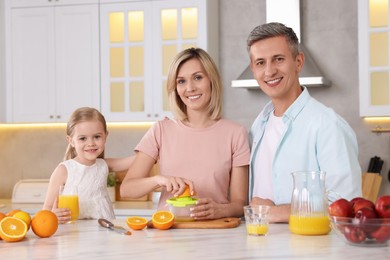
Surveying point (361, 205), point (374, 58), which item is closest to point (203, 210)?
point (361, 205)

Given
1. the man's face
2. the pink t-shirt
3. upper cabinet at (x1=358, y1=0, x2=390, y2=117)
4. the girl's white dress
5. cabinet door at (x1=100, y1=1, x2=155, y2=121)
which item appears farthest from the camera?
cabinet door at (x1=100, y1=1, x2=155, y2=121)

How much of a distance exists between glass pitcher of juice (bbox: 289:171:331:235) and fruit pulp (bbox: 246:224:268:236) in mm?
97

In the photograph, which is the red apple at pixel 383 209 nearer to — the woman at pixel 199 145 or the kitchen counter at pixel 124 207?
the woman at pixel 199 145

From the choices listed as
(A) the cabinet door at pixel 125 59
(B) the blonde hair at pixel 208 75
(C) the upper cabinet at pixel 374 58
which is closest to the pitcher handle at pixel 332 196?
(B) the blonde hair at pixel 208 75

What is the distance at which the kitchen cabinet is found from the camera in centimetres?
452

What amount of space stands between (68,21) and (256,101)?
1.47 metres

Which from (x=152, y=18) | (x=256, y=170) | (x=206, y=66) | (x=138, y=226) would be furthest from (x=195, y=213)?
(x=152, y=18)

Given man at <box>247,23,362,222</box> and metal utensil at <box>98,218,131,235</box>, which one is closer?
metal utensil at <box>98,218,131,235</box>

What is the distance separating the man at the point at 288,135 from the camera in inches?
91.5

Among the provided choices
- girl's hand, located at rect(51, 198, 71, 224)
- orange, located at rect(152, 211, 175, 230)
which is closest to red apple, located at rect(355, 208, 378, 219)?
orange, located at rect(152, 211, 175, 230)

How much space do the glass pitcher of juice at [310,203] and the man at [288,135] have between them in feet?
1.20

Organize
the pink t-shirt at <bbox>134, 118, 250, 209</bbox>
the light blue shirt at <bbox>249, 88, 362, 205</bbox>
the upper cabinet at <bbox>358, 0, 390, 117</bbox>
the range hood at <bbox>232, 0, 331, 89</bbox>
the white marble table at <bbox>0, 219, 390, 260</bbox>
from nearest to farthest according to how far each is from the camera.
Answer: the white marble table at <bbox>0, 219, 390, 260</bbox>, the light blue shirt at <bbox>249, 88, 362, 205</bbox>, the pink t-shirt at <bbox>134, 118, 250, 209</bbox>, the upper cabinet at <bbox>358, 0, 390, 117</bbox>, the range hood at <bbox>232, 0, 331, 89</bbox>

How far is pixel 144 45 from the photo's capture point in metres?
4.59

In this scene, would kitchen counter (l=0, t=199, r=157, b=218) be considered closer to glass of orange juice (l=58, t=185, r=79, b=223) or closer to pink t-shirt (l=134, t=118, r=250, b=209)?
pink t-shirt (l=134, t=118, r=250, b=209)
